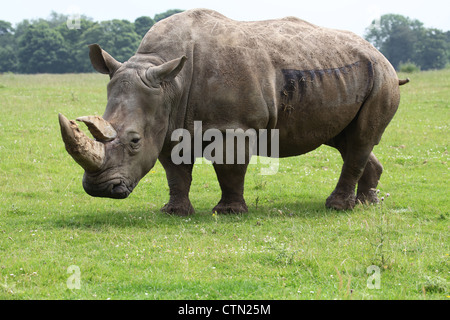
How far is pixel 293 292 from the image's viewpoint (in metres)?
5.99

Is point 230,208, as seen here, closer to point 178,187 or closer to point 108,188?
point 178,187

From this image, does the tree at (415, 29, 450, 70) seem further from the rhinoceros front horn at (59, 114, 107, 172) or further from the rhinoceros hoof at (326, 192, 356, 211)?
the rhinoceros front horn at (59, 114, 107, 172)

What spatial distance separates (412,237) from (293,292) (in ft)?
9.29

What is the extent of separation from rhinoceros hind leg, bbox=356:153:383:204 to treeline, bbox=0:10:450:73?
51.5m

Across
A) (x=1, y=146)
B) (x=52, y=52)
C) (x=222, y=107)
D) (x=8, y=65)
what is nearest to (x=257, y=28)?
(x=222, y=107)

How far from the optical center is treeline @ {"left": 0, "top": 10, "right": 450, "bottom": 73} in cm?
6981

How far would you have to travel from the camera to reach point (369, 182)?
10.9 m

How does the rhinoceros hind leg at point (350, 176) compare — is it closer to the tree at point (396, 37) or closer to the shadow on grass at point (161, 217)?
the shadow on grass at point (161, 217)

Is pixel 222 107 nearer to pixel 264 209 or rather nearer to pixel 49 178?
pixel 264 209

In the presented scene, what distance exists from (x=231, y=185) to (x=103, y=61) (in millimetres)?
2573

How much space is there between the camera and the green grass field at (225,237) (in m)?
6.19

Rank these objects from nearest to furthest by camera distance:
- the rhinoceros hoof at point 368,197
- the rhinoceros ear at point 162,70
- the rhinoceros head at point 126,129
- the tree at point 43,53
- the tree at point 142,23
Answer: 1. the rhinoceros head at point 126,129
2. the rhinoceros ear at point 162,70
3. the rhinoceros hoof at point 368,197
4. the tree at point 43,53
5. the tree at point 142,23

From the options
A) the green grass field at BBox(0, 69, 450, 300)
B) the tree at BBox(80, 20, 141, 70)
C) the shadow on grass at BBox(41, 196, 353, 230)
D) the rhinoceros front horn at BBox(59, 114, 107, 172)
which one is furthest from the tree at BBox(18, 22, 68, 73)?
the rhinoceros front horn at BBox(59, 114, 107, 172)

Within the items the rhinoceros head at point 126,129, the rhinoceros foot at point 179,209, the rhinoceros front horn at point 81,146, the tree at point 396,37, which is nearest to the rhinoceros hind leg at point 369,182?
the rhinoceros foot at point 179,209
